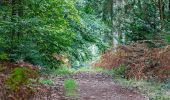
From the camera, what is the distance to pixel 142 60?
14445mm

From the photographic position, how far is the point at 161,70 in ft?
43.3

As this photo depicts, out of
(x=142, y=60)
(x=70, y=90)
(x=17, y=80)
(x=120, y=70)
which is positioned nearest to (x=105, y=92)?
(x=70, y=90)

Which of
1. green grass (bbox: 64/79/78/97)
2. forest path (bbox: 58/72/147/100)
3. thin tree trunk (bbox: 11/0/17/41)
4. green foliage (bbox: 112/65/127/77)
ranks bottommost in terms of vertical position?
green foliage (bbox: 112/65/127/77)

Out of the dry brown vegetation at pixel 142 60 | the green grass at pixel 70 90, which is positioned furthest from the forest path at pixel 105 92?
the dry brown vegetation at pixel 142 60

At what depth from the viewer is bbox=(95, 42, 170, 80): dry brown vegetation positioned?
43.1 ft

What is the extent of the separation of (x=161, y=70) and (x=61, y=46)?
15.6 feet

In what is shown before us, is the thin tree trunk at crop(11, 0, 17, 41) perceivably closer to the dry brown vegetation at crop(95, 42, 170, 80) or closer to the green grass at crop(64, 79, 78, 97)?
the green grass at crop(64, 79, 78, 97)

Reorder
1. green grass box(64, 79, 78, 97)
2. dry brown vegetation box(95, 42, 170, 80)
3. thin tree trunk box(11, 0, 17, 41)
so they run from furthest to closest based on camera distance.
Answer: dry brown vegetation box(95, 42, 170, 80) → thin tree trunk box(11, 0, 17, 41) → green grass box(64, 79, 78, 97)

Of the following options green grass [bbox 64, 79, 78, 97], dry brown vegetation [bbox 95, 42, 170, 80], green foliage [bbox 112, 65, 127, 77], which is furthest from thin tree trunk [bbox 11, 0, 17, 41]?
green foliage [bbox 112, 65, 127, 77]

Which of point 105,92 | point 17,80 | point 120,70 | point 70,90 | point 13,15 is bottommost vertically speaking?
point 120,70

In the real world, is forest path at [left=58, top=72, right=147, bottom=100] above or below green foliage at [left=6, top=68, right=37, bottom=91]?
below

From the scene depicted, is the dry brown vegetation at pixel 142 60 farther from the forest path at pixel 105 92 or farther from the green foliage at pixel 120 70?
the forest path at pixel 105 92

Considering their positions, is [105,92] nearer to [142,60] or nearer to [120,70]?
[142,60]

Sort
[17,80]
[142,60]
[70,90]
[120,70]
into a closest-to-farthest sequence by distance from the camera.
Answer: [17,80]
[70,90]
[142,60]
[120,70]
